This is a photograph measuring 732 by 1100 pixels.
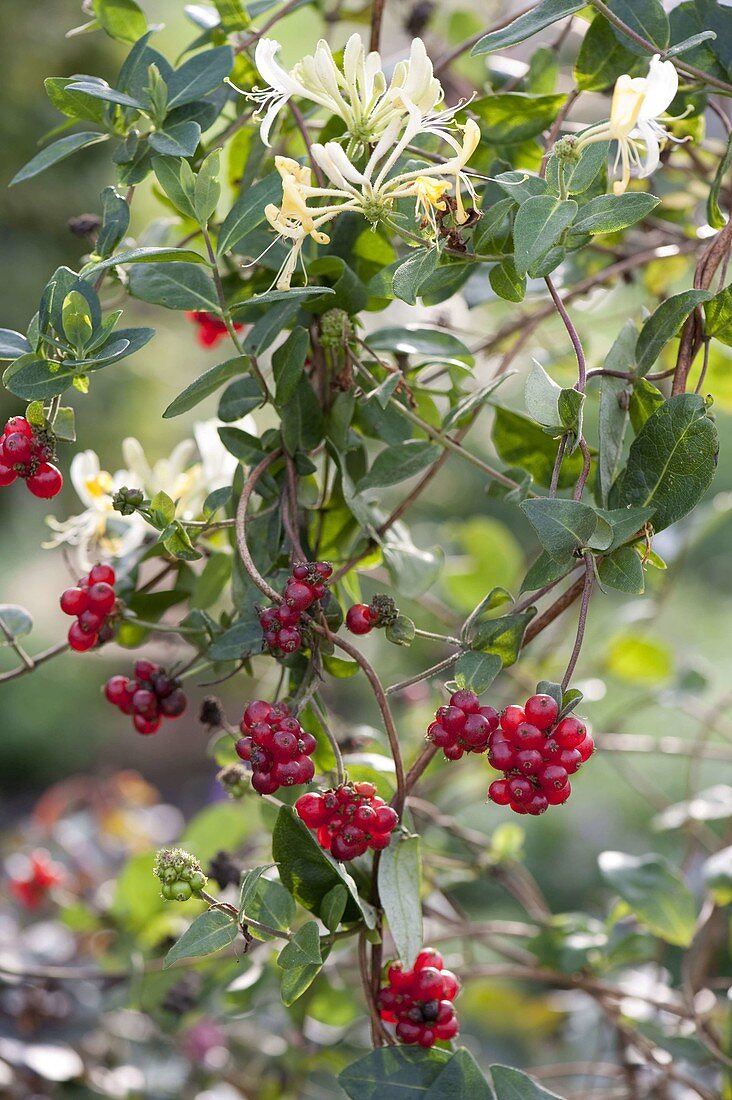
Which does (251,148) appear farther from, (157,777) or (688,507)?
(157,777)

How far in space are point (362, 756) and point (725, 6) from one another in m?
0.45

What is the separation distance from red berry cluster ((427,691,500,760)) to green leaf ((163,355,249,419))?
17 centimetres

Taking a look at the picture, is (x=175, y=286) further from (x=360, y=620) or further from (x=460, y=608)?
(x=460, y=608)

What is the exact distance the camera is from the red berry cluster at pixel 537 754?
1.40ft

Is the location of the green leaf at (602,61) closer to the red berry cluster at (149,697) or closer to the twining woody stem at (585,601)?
the twining woody stem at (585,601)

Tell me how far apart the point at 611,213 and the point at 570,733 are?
0.72ft

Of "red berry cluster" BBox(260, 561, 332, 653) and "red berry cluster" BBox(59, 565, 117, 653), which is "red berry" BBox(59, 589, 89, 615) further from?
"red berry cluster" BBox(260, 561, 332, 653)

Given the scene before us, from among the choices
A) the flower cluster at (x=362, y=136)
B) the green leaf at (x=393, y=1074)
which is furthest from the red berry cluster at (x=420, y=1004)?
the flower cluster at (x=362, y=136)

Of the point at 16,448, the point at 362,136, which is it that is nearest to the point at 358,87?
the point at 362,136

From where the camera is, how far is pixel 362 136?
0.47 meters

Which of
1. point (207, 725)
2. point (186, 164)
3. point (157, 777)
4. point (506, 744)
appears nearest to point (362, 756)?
point (207, 725)

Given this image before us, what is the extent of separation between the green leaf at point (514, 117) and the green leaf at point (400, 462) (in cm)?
18

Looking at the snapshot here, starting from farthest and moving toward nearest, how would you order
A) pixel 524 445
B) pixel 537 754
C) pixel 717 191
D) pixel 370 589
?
pixel 370 589
pixel 524 445
pixel 717 191
pixel 537 754

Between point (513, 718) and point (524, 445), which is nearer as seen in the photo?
point (513, 718)
